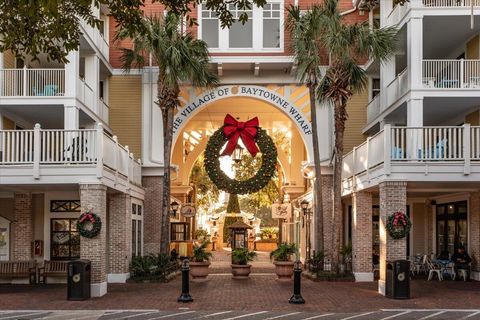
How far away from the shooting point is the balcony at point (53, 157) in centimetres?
1948

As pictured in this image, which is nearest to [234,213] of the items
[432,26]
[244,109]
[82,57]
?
[244,109]

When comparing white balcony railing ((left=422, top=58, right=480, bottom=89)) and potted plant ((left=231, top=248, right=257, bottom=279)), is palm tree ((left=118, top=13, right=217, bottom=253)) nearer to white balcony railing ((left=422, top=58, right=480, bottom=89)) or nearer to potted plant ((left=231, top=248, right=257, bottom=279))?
potted plant ((left=231, top=248, right=257, bottom=279))

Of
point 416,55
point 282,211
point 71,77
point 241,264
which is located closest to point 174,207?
point 282,211

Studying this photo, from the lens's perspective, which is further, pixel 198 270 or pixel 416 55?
pixel 198 270

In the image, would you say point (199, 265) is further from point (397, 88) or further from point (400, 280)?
point (397, 88)

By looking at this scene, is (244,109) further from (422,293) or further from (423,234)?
(422,293)

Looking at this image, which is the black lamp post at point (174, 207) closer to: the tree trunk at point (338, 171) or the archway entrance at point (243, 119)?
the archway entrance at point (243, 119)

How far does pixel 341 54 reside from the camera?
23344 mm

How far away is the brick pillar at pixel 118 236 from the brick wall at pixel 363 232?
749 cm

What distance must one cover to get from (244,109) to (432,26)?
12891mm

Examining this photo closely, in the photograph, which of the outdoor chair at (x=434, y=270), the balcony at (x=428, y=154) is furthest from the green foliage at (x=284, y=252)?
the balcony at (x=428, y=154)

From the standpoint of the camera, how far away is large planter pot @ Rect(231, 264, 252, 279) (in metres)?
25.3

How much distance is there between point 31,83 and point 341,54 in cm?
1024

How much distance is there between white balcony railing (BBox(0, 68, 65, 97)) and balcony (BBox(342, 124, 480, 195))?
10734 mm
